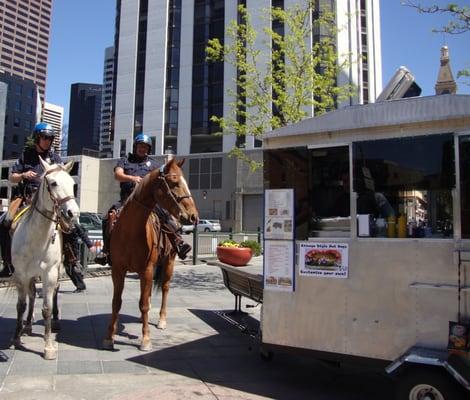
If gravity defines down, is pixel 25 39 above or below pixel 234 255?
above

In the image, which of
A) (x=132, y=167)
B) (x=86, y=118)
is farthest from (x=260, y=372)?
(x=86, y=118)

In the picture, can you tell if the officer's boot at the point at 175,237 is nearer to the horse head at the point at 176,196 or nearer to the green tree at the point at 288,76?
the horse head at the point at 176,196

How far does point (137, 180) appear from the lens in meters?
7.21

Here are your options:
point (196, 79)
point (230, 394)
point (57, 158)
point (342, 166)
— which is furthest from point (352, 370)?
point (196, 79)

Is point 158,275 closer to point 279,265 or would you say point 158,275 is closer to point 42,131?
point 42,131

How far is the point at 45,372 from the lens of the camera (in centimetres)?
541

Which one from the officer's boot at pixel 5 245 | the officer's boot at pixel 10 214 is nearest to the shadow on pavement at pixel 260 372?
the officer's boot at pixel 5 245

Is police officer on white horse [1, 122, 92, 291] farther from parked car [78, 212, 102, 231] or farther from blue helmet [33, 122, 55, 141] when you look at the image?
parked car [78, 212, 102, 231]

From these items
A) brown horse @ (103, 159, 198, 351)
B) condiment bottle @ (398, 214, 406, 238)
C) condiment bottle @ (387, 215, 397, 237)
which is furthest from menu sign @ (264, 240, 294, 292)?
brown horse @ (103, 159, 198, 351)

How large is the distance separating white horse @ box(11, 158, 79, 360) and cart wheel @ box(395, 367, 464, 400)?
4032mm

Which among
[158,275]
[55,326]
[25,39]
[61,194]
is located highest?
[25,39]

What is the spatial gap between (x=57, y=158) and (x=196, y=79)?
5724 centimetres

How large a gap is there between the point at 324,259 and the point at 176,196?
2091 mm

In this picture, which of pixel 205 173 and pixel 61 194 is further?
pixel 205 173
